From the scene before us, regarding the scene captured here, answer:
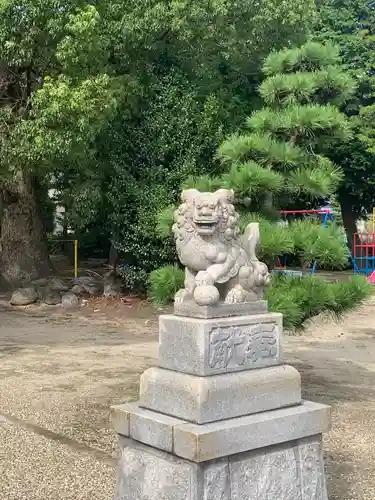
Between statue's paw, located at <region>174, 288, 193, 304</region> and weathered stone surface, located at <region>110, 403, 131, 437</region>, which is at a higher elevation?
statue's paw, located at <region>174, 288, 193, 304</region>

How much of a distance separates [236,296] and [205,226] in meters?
0.49

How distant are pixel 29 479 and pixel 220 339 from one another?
7.97 feet

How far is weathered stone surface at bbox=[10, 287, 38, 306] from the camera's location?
16219 millimetres

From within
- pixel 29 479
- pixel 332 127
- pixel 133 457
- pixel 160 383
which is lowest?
pixel 29 479

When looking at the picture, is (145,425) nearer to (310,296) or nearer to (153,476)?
(153,476)

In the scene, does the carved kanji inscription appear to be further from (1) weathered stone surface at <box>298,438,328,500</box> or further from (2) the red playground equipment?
(2) the red playground equipment

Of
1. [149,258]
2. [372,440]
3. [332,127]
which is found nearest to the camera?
[372,440]

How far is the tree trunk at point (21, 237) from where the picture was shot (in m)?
17.7

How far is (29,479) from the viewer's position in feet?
18.0

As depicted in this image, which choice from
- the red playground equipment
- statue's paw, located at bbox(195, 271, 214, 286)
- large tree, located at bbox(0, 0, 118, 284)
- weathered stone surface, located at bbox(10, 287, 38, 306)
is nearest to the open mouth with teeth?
statue's paw, located at bbox(195, 271, 214, 286)

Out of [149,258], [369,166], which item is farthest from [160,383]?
[369,166]

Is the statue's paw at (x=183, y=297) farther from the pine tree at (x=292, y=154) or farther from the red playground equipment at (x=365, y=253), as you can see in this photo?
the red playground equipment at (x=365, y=253)

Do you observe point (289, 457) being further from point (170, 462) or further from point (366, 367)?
point (366, 367)

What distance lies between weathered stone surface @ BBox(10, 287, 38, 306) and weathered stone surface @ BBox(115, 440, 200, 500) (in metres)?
12.4
